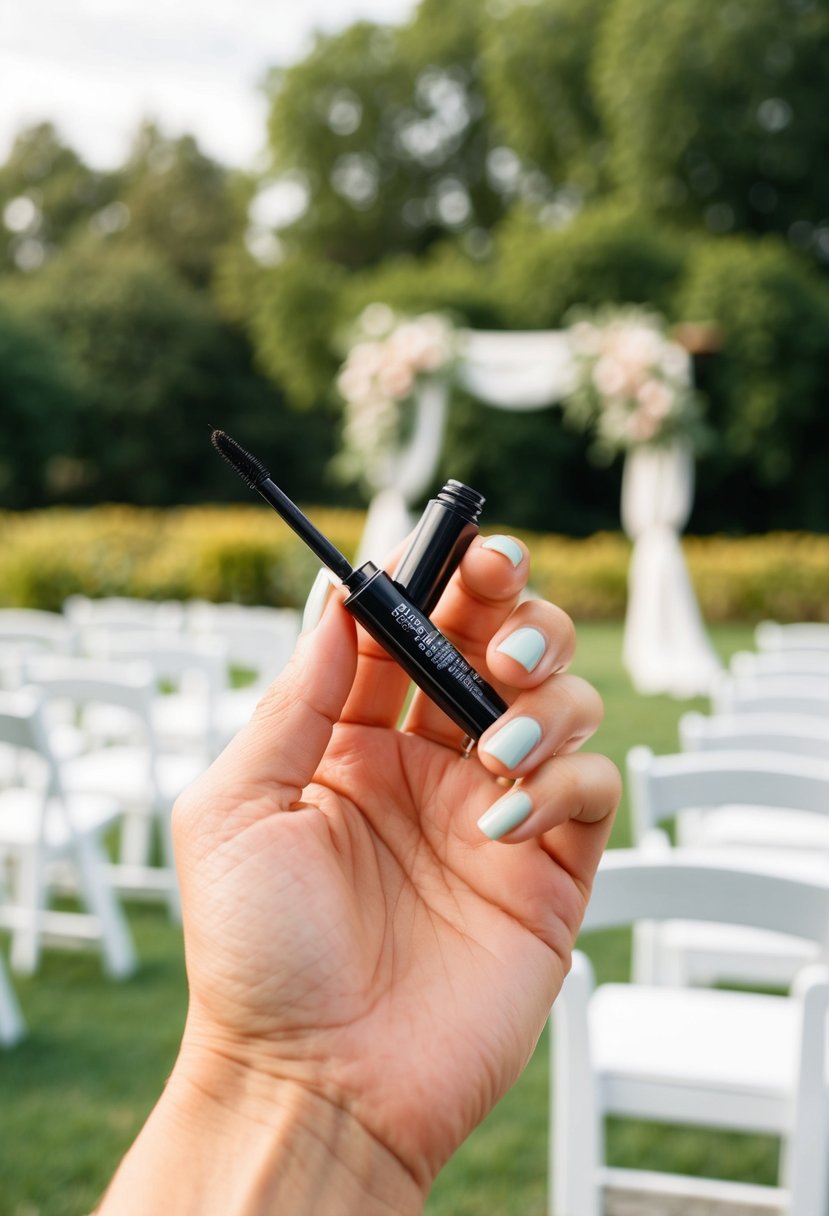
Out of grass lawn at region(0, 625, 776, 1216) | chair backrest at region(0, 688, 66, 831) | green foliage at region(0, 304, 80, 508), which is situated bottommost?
grass lawn at region(0, 625, 776, 1216)

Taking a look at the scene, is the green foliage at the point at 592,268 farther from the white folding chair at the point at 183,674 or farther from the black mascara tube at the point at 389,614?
the black mascara tube at the point at 389,614

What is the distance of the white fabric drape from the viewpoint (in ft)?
36.3

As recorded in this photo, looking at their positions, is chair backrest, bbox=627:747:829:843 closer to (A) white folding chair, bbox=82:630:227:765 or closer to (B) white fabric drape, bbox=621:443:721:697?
(A) white folding chair, bbox=82:630:227:765

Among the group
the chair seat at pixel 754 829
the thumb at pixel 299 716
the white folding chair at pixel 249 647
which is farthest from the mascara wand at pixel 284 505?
the white folding chair at pixel 249 647

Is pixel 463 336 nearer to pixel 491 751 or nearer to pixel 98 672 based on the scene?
pixel 98 672

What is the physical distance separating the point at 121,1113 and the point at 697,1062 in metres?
1.70

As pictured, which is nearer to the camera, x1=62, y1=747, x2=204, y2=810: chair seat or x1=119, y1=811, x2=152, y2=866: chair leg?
x1=62, y1=747, x2=204, y2=810: chair seat

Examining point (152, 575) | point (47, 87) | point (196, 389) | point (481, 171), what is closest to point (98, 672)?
point (152, 575)

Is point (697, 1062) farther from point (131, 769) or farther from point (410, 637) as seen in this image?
point (131, 769)

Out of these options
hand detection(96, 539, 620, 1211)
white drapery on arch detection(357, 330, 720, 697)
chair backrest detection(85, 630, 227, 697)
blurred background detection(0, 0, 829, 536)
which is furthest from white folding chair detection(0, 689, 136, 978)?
blurred background detection(0, 0, 829, 536)

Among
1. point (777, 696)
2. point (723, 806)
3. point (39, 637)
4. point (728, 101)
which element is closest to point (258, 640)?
point (39, 637)

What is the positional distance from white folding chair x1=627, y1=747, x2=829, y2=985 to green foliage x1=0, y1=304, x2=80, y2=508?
24.6 metres

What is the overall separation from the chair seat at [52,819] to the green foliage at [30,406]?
76.2 ft

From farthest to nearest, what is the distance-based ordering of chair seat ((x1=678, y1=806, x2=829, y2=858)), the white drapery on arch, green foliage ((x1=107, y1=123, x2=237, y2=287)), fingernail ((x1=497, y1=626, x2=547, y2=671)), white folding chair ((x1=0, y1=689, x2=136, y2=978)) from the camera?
green foliage ((x1=107, y1=123, x2=237, y2=287)), the white drapery on arch, chair seat ((x1=678, y1=806, x2=829, y2=858)), white folding chair ((x1=0, y1=689, x2=136, y2=978)), fingernail ((x1=497, y1=626, x2=547, y2=671))
